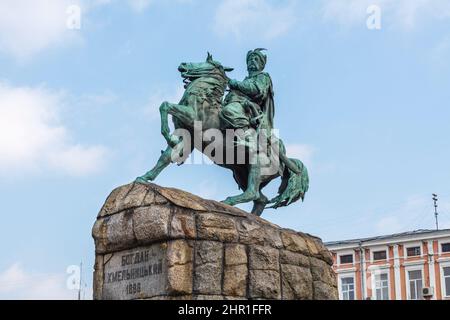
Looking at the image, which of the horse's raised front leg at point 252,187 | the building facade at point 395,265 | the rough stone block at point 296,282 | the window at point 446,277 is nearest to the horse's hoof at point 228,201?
the horse's raised front leg at point 252,187

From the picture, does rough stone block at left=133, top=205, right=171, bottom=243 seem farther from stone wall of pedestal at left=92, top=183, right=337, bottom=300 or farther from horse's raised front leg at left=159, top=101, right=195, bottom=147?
horse's raised front leg at left=159, top=101, right=195, bottom=147

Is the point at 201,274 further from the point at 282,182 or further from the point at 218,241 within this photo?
the point at 282,182

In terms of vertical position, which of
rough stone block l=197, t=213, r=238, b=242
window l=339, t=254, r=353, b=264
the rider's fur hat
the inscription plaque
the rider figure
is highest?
window l=339, t=254, r=353, b=264

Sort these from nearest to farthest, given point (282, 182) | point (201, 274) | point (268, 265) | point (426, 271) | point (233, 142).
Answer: point (201, 274) → point (268, 265) → point (233, 142) → point (282, 182) → point (426, 271)

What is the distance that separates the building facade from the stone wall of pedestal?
3759cm

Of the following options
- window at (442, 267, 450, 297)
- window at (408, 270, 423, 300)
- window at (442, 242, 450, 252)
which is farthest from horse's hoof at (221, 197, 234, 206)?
window at (408, 270, 423, 300)

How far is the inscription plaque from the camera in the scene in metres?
8.94

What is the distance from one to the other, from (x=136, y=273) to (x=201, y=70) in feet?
10.3

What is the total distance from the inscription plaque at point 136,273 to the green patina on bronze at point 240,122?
103 cm

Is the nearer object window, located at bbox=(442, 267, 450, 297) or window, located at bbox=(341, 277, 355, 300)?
window, located at bbox=(442, 267, 450, 297)

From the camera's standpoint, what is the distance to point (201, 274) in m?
8.93
